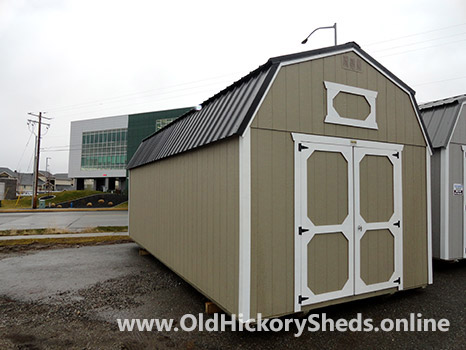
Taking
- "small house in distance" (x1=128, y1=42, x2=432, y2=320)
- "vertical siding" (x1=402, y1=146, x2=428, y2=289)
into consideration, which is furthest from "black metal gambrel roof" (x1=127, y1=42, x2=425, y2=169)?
"vertical siding" (x1=402, y1=146, x2=428, y2=289)

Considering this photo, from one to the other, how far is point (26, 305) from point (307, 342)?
4.02m

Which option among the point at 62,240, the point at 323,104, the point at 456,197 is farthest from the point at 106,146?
the point at 456,197

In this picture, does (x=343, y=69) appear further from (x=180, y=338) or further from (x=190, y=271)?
(x=180, y=338)

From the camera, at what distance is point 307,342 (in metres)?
3.01

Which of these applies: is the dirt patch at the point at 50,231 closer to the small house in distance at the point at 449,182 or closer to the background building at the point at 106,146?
the small house in distance at the point at 449,182

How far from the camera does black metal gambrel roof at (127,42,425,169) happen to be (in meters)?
3.17

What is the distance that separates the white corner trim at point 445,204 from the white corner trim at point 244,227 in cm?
471

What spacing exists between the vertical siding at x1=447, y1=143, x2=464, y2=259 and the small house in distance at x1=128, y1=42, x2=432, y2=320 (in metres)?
1.56

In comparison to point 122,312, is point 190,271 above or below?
above

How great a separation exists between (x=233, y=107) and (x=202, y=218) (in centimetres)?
157

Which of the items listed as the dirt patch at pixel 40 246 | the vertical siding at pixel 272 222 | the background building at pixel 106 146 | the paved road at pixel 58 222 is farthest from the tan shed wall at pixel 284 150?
the background building at pixel 106 146

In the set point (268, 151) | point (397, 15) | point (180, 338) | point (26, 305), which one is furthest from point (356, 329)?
point (397, 15)

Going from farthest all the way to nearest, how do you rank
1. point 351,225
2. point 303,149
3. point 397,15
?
point 397,15 → point 351,225 → point 303,149

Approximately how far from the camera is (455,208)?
220 inches
